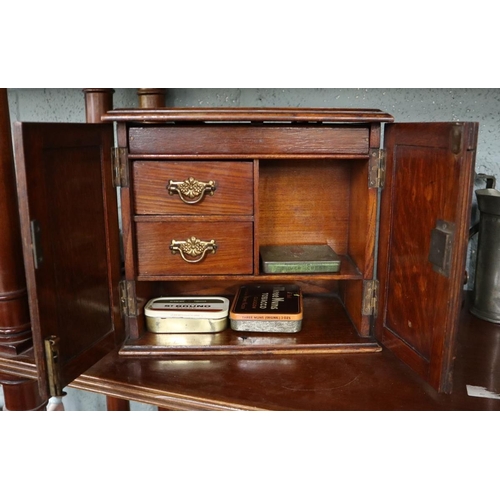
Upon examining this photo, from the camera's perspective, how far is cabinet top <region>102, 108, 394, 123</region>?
3.26 ft

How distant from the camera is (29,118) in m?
1.63

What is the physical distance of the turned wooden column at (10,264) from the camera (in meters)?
1.09

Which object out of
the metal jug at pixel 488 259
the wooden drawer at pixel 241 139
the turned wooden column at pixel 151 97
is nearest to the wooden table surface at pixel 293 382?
the metal jug at pixel 488 259

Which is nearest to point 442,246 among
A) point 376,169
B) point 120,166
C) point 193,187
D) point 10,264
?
point 376,169

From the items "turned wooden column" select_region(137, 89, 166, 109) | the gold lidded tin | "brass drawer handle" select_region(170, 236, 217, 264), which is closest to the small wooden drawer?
"brass drawer handle" select_region(170, 236, 217, 264)

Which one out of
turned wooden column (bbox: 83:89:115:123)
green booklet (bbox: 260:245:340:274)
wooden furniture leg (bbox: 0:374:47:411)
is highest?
turned wooden column (bbox: 83:89:115:123)

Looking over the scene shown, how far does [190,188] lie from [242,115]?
7.7 inches

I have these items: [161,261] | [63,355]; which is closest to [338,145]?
[161,261]

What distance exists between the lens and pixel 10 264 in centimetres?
112

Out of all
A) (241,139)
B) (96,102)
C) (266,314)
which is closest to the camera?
(241,139)

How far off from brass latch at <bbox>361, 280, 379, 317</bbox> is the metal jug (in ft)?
1.09

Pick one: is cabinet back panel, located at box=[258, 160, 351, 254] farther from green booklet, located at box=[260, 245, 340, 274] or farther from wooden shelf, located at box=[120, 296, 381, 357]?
wooden shelf, located at box=[120, 296, 381, 357]

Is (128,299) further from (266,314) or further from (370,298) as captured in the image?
(370,298)

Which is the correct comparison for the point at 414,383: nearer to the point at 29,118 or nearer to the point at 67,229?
the point at 67,229
